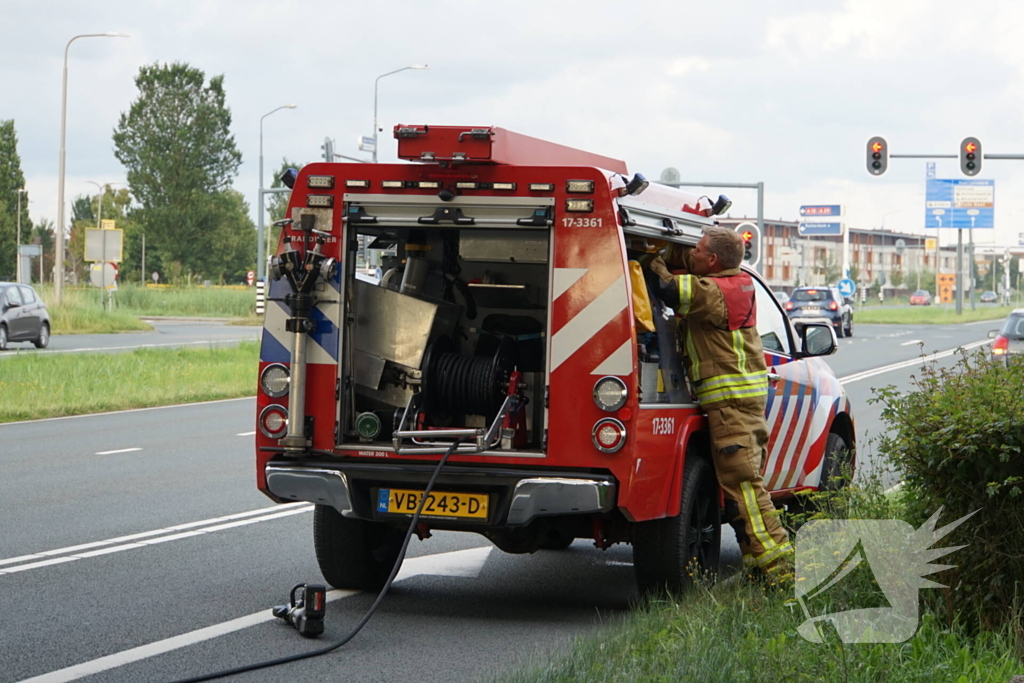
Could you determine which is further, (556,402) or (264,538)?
(264,538)

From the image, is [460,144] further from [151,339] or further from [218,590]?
[151,339]

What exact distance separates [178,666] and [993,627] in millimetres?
3206

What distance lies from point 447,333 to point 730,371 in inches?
60.0

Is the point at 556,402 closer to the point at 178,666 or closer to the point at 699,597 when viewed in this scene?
the point at 699,597

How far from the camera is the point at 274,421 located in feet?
22.5

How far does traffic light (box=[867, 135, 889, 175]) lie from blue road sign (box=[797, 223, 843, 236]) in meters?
58.4

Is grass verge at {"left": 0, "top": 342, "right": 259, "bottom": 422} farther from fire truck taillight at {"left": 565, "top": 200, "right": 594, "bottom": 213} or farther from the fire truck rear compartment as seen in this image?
fire truck taillight at {"left": 565, "top": 200, "right": 594, "bottom": 213}

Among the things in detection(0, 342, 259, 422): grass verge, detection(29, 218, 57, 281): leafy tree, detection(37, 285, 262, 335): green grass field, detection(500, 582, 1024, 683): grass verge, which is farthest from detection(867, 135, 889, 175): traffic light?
detection(29, 218, 57, 281): leafy tree

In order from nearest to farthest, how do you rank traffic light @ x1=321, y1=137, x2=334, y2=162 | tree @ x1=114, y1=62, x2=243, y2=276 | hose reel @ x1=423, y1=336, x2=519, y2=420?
1. hose reel @ x1=423, y1=336, x2=519, y2=420
2. traffic light @ x1=321, y1=137, x2=334, y2=162
3. tree @ x1=114, y1=62, x2=243, y2=276

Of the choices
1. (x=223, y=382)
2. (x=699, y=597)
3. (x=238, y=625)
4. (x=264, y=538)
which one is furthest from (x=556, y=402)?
(x=223, y=382)

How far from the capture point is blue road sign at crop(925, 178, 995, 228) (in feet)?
259

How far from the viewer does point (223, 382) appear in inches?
918

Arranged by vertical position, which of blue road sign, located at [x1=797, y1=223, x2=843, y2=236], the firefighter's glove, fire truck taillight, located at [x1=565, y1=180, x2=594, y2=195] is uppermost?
blue road sign, located at [x1=797, y1=223, x2=843, y2=236]

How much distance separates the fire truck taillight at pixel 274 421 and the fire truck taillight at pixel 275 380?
7 cm
